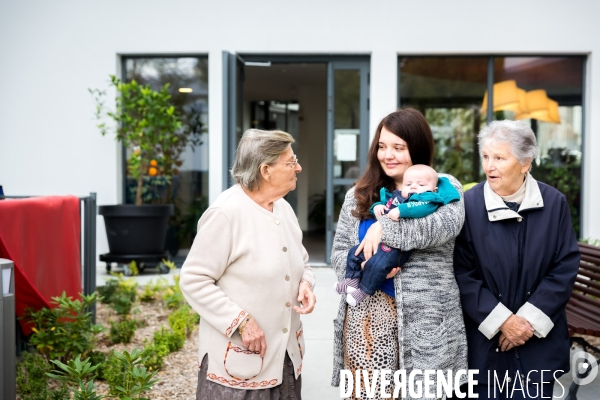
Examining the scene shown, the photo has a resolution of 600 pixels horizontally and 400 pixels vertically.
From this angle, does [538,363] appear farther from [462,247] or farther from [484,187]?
[484,187]

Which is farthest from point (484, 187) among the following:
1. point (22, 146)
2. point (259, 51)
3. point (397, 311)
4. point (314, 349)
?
point (22, 146)

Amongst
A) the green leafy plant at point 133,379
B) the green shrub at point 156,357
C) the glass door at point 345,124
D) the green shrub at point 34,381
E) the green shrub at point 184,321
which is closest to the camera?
the green leafy plant at point 133,379

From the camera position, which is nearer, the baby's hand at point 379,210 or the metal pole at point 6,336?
the baby's hand at point 379,210

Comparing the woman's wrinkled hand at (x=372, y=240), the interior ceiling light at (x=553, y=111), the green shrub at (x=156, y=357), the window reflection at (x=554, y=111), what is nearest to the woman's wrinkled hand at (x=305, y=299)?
the woman's wrinkled hand at (x=372, y=240)

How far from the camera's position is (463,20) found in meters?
8.92

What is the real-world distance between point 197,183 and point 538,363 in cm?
718

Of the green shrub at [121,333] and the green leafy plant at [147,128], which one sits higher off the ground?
the green leafy plant at [147,128]

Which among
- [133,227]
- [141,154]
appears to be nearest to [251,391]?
[133,227]

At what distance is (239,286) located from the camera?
7.95 feet

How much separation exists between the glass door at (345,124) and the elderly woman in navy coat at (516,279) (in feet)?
20.9

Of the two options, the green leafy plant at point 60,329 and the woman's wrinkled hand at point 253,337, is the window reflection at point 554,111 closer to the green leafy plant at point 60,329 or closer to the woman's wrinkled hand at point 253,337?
the green leafy plant at point 60,329

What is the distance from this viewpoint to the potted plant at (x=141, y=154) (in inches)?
332

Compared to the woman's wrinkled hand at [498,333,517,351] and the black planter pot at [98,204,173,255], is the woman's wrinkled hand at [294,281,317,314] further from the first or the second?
the black planter pot at [98,204,173,255]

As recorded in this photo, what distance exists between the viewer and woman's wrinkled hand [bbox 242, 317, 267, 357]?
2352 millimetres
